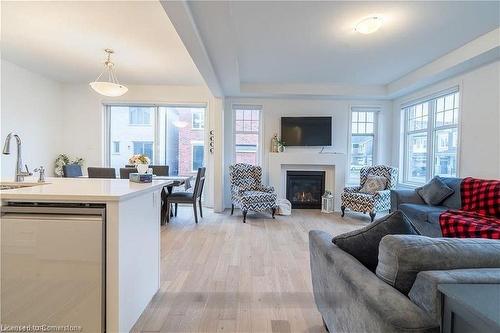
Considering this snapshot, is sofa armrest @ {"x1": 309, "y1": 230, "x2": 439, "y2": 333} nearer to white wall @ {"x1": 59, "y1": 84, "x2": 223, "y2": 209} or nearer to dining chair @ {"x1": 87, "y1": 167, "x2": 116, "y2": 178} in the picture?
dining chair @ {"x1": 87, "y1": 167, "x2": 116, "y2": 178}

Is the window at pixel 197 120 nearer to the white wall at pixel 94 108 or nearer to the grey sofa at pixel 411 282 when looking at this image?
the white wall at pixel 94 108

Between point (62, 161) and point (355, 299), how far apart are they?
6.29m

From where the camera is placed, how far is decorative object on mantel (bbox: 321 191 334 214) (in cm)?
559

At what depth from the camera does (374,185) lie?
5.00 meters

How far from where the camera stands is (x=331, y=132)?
5.84 metres

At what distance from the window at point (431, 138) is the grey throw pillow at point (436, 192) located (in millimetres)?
724

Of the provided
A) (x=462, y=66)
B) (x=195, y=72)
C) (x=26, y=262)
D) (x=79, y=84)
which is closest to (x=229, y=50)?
(x=195, y=72)

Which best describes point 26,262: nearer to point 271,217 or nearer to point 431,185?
point 271,217

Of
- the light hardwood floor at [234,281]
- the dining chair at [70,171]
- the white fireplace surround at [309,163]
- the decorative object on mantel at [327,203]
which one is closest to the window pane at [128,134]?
the dining chair at [70,171]

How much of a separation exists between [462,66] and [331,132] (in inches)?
98.9

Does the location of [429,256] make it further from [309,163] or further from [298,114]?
[298,114]

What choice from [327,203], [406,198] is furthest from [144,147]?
[406,198]

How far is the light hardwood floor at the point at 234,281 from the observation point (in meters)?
1.83

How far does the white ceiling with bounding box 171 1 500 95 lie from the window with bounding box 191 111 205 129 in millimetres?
1298
